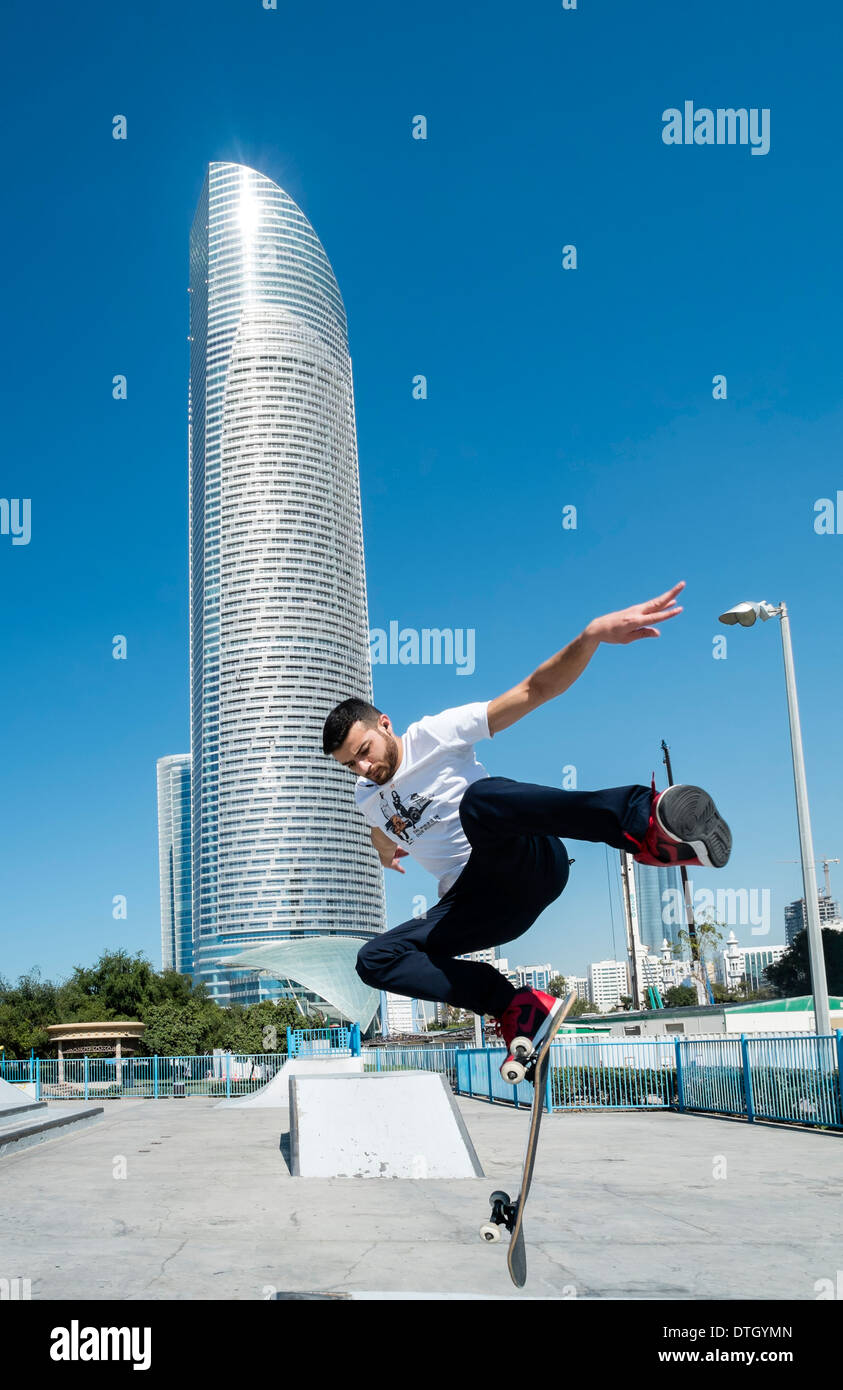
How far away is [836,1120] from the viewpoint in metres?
15.6

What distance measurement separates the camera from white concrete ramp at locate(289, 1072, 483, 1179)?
12.5 metres

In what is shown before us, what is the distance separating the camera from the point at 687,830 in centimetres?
376

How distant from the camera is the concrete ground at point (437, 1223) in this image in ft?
21.7

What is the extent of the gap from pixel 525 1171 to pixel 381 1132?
885 centimetres

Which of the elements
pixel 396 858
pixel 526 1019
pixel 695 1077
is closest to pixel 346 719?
pixel 396 858

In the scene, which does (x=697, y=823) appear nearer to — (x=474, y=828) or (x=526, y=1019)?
(x=474, y=828)

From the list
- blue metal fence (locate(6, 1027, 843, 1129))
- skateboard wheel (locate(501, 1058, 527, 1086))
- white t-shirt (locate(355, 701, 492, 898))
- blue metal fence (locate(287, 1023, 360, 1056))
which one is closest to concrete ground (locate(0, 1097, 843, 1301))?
blue metal fence (locate(6, 1027, 843, 1129))

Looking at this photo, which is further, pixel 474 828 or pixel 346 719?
pixel 346 719

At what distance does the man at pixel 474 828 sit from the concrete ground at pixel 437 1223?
1.91 m

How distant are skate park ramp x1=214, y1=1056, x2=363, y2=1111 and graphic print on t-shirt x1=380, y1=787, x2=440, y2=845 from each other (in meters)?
25.5

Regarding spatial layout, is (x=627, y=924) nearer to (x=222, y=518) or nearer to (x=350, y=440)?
(x=222, y=518)

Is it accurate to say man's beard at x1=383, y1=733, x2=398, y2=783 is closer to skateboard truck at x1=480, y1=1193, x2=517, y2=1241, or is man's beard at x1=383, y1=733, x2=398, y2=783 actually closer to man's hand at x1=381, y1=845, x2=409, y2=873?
man's hand at x1=381, y1=845, x2=409, y2=873
